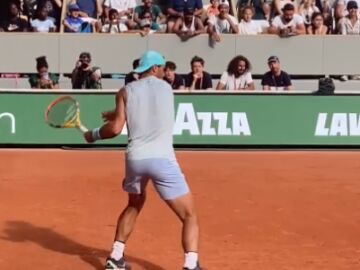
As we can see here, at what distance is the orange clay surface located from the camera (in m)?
7.82

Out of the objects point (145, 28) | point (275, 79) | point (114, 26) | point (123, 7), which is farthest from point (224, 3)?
point (275, 79)

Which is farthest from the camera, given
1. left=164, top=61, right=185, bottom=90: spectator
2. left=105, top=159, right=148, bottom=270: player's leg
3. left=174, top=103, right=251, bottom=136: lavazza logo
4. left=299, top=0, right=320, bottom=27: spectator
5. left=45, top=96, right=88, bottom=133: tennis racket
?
left=299, top=0, right=320, bottom=27: spectator

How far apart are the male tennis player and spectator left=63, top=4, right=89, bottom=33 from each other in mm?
12599

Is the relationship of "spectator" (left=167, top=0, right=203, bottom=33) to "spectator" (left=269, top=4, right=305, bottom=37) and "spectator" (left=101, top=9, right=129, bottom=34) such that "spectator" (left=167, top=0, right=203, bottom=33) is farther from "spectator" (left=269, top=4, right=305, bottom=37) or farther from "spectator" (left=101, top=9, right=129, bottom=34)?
"spectator" (left=269, top=4, right=305, bottom=37)

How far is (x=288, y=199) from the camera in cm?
1076

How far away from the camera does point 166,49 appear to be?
19.0 m

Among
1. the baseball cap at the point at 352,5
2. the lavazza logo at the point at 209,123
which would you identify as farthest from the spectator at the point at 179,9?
the lavazza logo at the point at 209,123

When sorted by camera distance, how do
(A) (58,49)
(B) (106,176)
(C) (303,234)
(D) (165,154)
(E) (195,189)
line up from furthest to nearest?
1. (A) (58,49)
2. (B) (106,176)
3. (E) (195,189)
4. (C) (303,234)
5. (D) (165,154)

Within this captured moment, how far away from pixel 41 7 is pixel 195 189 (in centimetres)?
963

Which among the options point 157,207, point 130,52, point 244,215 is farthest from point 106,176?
point 130,52

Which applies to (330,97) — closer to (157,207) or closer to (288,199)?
(288,199)

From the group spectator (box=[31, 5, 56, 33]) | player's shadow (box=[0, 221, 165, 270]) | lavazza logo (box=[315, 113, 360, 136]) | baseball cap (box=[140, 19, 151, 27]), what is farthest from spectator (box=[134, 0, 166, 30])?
player's shadow (box=[0, 221, 165, 270])

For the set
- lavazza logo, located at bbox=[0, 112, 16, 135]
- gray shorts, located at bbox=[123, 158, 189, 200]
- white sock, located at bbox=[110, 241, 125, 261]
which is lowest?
white sock, located at bbox=[110, 241, 125, 261]

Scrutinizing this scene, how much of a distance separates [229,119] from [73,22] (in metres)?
5.21
